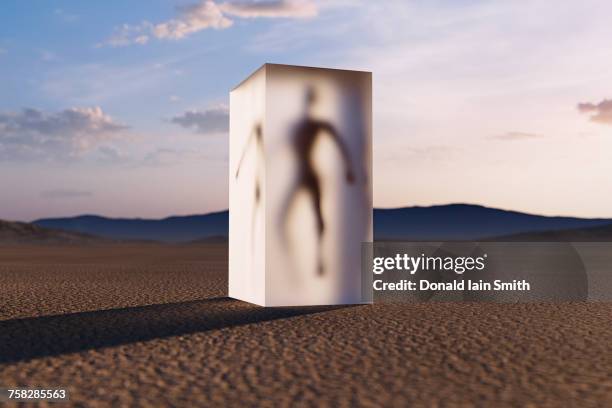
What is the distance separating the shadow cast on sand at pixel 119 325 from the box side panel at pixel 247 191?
0.55 metres

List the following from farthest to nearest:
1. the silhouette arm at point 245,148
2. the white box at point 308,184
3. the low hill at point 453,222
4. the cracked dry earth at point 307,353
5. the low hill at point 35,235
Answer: the low hill at point 453,222 < the low hill at point 35,235 < the silhouette arm at point 245,148 < the white box at point 308,184 < the cracked dry earth at point 307,353

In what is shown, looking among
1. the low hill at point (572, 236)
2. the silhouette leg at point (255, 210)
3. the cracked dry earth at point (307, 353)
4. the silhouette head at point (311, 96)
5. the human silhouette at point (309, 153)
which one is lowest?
the cracked dry earth at point (307, 353)

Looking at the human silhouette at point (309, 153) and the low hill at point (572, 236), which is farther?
the low hill at point (572, 236)

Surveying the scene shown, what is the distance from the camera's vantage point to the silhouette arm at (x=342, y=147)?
11.0 meters

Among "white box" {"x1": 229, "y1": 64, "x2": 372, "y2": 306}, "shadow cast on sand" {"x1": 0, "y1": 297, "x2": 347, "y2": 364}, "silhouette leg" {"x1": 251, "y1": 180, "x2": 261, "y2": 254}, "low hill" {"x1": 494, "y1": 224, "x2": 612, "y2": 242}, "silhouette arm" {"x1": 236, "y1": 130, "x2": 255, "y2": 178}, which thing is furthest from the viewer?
"low hill" {"x1": 494, "y1": 224, "x2": 612, "y2": 242}

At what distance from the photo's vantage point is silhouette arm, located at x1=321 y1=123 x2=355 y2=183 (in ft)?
36.0

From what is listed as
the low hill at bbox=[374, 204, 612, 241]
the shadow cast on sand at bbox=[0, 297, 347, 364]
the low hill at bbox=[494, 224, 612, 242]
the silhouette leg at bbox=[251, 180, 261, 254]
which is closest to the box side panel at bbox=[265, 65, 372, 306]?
the silhouette leg at bbox=[251, 180, 261, 254]

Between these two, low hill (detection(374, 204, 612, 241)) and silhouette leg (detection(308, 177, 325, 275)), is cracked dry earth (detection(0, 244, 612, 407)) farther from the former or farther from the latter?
low hill (detection(374, 204, 612, 241))

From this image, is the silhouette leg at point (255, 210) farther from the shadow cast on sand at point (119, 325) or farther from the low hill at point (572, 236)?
the low hill at point (572, 236)

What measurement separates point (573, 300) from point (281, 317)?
18.0 ft

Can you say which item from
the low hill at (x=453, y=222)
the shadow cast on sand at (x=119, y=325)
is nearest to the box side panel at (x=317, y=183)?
the shadow cast on sand at (x=119, y=325)

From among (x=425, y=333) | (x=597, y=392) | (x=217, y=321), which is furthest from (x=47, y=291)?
(x=597, y=392)

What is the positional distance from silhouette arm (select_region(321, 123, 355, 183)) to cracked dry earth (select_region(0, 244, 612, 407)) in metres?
2.01

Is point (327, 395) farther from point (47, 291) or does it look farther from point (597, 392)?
point (47, 291)
